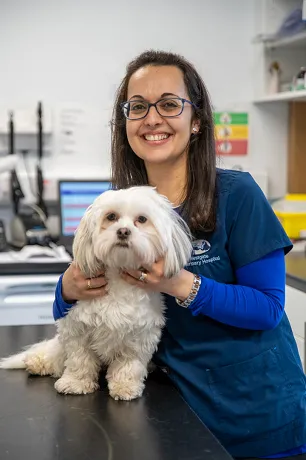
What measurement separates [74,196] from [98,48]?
864 millimetres

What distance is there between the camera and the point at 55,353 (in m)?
1.34

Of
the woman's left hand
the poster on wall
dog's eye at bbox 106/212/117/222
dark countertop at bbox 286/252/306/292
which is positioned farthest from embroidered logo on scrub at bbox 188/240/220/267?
the poster on wall

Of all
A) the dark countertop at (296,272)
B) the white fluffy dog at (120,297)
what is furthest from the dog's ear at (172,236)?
the dark countertop at (296,272)

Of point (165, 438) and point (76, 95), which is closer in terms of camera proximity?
point (165, 438)

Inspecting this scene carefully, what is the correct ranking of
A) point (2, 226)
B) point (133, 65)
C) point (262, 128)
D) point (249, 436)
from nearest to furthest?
1. point (249, 436)
2. point (133, 65)
3. point (2, 226)
4. point (262, 128)

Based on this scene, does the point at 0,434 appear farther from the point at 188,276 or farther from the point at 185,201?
the point at 185,201

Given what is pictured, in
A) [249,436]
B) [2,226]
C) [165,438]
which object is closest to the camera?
[165,438]

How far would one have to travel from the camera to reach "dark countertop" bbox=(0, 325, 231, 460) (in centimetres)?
98

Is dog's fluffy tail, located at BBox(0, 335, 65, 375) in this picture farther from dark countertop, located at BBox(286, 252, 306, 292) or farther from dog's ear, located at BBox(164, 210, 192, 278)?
dark countertop, located at BBox(286, 252, 306, 292)

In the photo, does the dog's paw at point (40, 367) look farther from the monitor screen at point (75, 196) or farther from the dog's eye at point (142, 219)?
the monitor screen at point (75, 196)

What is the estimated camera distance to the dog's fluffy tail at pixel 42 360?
1332 millimetres

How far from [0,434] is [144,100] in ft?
2.54

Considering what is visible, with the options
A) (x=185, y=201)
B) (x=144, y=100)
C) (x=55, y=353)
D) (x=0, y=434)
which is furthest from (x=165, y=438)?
(x=144, y=100)

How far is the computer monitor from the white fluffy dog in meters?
1.97
